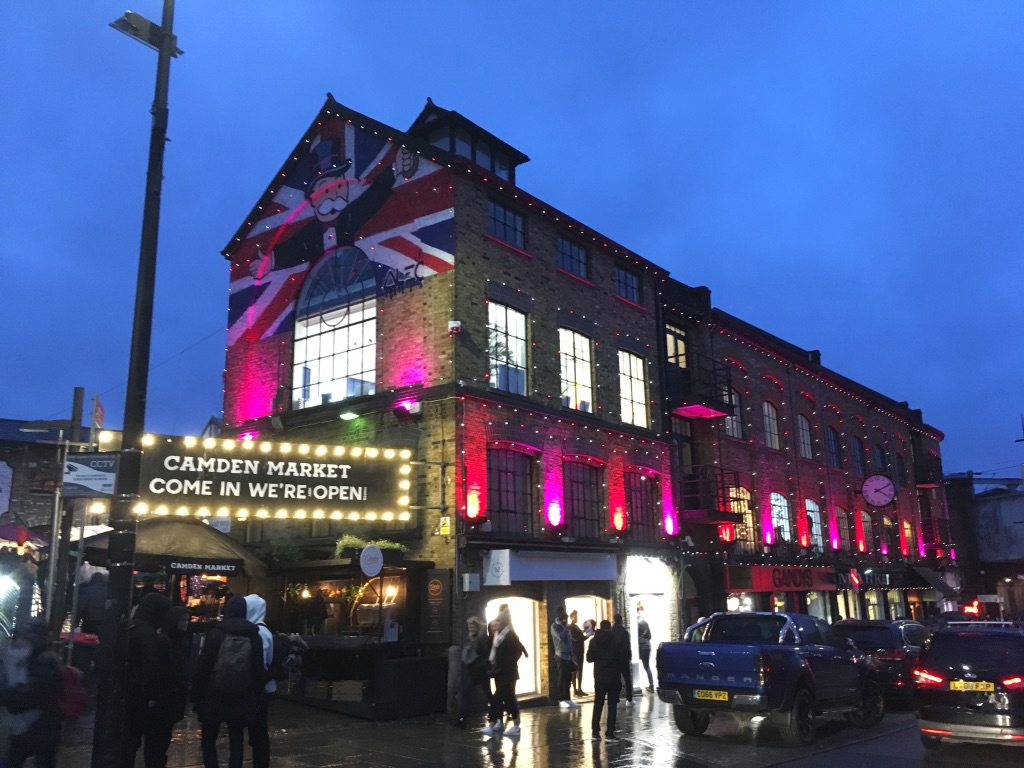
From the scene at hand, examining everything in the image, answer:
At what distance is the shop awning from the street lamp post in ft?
113

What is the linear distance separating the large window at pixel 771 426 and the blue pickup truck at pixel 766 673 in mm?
14988

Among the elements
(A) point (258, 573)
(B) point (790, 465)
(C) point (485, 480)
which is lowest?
(A) point (258, 573)

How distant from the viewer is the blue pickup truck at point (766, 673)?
11.5m

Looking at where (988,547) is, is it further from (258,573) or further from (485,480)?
(258,573)

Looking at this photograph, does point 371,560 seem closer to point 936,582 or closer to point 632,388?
point 632,388

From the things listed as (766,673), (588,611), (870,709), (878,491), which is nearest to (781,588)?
(878,491)

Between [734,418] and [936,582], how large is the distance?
1544 cm

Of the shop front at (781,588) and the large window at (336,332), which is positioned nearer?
the large window at (336,332)

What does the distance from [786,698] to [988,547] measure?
40045 mm

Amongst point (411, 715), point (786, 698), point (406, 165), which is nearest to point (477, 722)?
point (411, 715)

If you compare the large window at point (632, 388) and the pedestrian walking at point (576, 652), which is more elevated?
the large window at point (632, 388)

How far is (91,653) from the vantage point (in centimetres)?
1425

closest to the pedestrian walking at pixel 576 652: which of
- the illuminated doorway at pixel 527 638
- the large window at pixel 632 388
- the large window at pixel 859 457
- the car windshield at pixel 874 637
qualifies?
the illuminated doorway at pixel 527 638

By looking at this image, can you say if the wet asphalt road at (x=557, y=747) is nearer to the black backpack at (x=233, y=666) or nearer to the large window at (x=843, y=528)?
the black backpack at (x=233, y=666)
